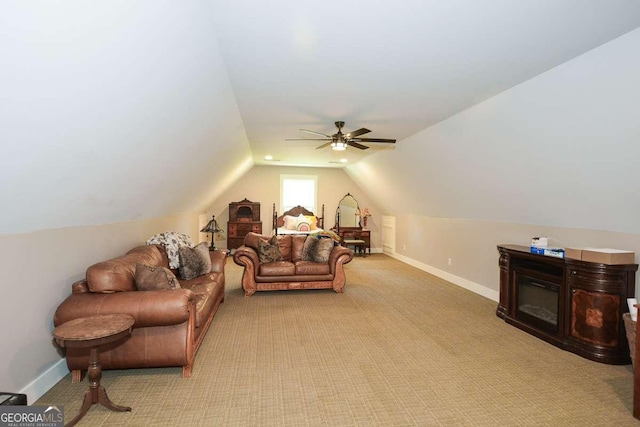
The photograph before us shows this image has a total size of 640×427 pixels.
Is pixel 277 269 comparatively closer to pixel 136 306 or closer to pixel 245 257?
pixel 245 257

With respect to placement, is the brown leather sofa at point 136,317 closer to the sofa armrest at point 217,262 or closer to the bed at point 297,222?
the sofa armrest at point 217,262

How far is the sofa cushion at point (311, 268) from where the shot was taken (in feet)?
17.7

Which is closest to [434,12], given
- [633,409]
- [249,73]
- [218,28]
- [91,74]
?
[218,28]

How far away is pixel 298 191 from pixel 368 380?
740 centimetres

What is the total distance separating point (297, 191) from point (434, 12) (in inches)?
309

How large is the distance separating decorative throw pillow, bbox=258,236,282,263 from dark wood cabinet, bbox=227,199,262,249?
3.43m

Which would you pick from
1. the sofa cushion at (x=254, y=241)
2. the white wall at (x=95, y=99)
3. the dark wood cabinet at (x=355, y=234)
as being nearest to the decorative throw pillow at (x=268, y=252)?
→ the sofa cushion at (x=254, y=241)

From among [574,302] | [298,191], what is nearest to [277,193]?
[298,191]

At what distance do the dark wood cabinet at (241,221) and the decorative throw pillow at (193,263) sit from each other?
4453 millimetres

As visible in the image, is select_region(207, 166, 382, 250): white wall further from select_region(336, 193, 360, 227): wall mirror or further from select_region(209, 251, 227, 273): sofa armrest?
select_region(209, 251, 227, 273): sofa armrest

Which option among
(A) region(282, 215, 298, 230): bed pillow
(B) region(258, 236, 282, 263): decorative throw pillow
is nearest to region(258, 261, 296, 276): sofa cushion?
(B) region(258, 236, 282, 263): decorative throw pillow

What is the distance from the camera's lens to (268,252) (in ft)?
18.2

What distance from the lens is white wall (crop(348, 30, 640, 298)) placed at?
2592 mm

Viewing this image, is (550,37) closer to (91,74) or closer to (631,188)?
(631,188)
